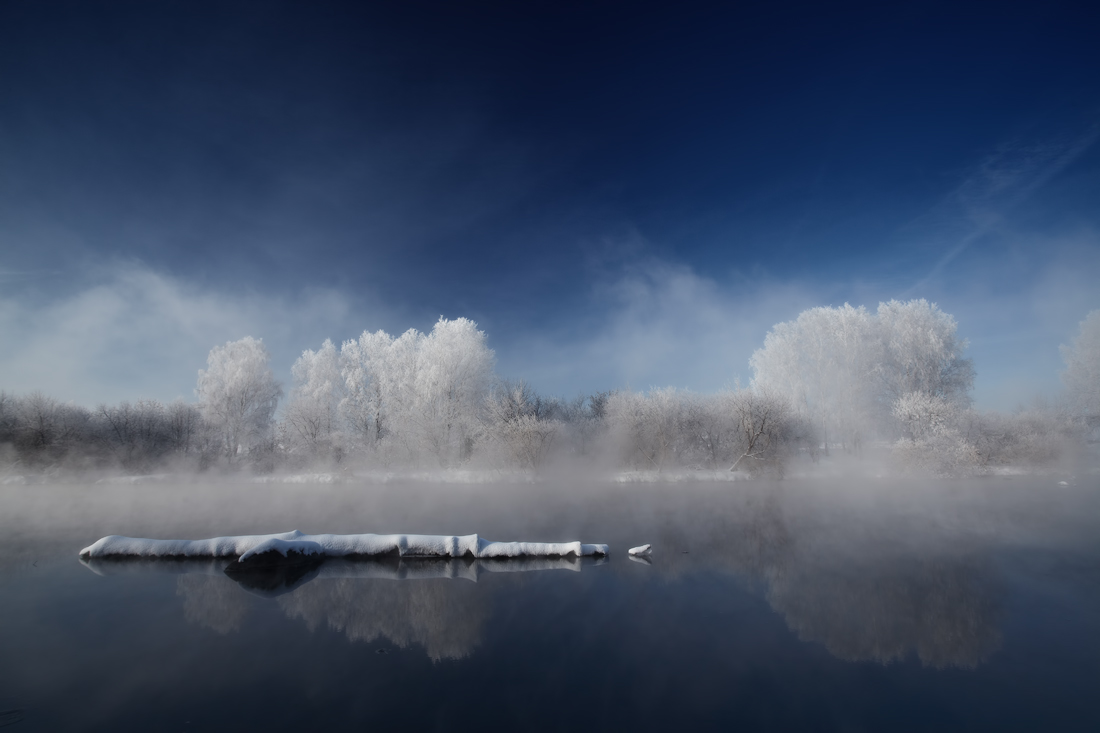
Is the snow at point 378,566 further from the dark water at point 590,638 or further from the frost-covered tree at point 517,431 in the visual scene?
the frost-covered tree at point 517,431

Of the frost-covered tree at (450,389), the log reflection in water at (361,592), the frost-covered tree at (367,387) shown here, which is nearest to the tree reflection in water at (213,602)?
the log reflection in water at (361,592)

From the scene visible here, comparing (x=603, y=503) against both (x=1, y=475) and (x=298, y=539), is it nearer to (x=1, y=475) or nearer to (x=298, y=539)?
(x=298, y=539)

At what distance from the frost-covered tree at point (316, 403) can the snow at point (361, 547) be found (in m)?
30.0

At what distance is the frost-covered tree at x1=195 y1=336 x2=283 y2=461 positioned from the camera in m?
42.9

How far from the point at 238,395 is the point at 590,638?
4781 centimetres

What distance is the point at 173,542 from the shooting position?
12.4 meters

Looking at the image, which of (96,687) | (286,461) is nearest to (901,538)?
(96,687)

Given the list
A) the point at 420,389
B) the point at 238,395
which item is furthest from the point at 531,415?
the point at 238,395

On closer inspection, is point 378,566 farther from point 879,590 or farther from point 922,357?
point 922,357

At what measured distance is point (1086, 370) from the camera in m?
38.9

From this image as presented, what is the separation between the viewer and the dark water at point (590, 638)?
18.5 ft

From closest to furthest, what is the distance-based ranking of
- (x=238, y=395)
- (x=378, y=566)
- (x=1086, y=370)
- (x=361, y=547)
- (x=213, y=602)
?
(x=213, y=602) → (x=378, y=566) → (x=361, y=547) → (x=1086, y=370) → (x=238, y=395)

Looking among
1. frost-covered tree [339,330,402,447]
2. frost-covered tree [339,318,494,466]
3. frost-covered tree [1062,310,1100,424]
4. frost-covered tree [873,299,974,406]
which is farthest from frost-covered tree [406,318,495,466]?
frost-covered tree [1062,310,1100,424]

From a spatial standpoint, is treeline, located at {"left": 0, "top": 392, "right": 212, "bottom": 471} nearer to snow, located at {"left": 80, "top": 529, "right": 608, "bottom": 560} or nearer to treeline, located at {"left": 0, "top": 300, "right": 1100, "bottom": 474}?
treeline, located at {"left": 0, "top": 300, "right": 1100, "bottom": 474}
